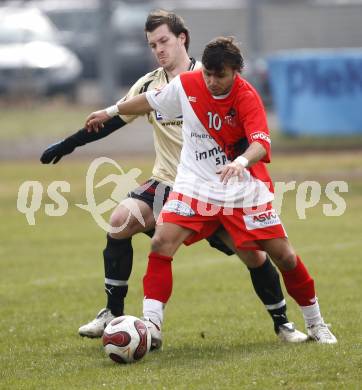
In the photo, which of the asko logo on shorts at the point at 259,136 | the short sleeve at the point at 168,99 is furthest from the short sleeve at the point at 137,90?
the asko logo on shorts at the point at 259,136

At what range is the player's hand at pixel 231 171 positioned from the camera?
6.12 meters

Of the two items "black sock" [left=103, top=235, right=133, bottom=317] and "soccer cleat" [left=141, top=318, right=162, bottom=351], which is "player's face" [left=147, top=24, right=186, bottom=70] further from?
"soccer cleat" [left=141, top=318, right=162, bottom=351]

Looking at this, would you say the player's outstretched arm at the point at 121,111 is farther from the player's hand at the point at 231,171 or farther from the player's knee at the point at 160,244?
the player's hand at the point at 231,171

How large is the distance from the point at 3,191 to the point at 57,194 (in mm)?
1523

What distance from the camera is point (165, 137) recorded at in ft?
24.4

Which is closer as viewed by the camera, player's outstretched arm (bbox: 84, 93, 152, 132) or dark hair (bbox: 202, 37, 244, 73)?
dark hair (bbox: 202, 37, 244, 73)

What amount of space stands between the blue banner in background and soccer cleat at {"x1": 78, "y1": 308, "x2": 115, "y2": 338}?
48.2 feet

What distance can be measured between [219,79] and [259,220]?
0.85 metres

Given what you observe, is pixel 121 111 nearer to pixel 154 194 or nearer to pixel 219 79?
pixel 154 194

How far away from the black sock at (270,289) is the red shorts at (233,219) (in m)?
0.43

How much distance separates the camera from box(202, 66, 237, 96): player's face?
6418mm

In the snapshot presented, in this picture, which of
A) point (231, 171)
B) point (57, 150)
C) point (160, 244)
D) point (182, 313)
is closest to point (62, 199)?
point (182, 313)

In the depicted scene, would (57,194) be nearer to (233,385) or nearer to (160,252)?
(160,252)

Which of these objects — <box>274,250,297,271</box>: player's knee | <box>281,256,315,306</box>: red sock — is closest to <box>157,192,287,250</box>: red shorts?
<box>274,250,297,271</box>: player's knee
